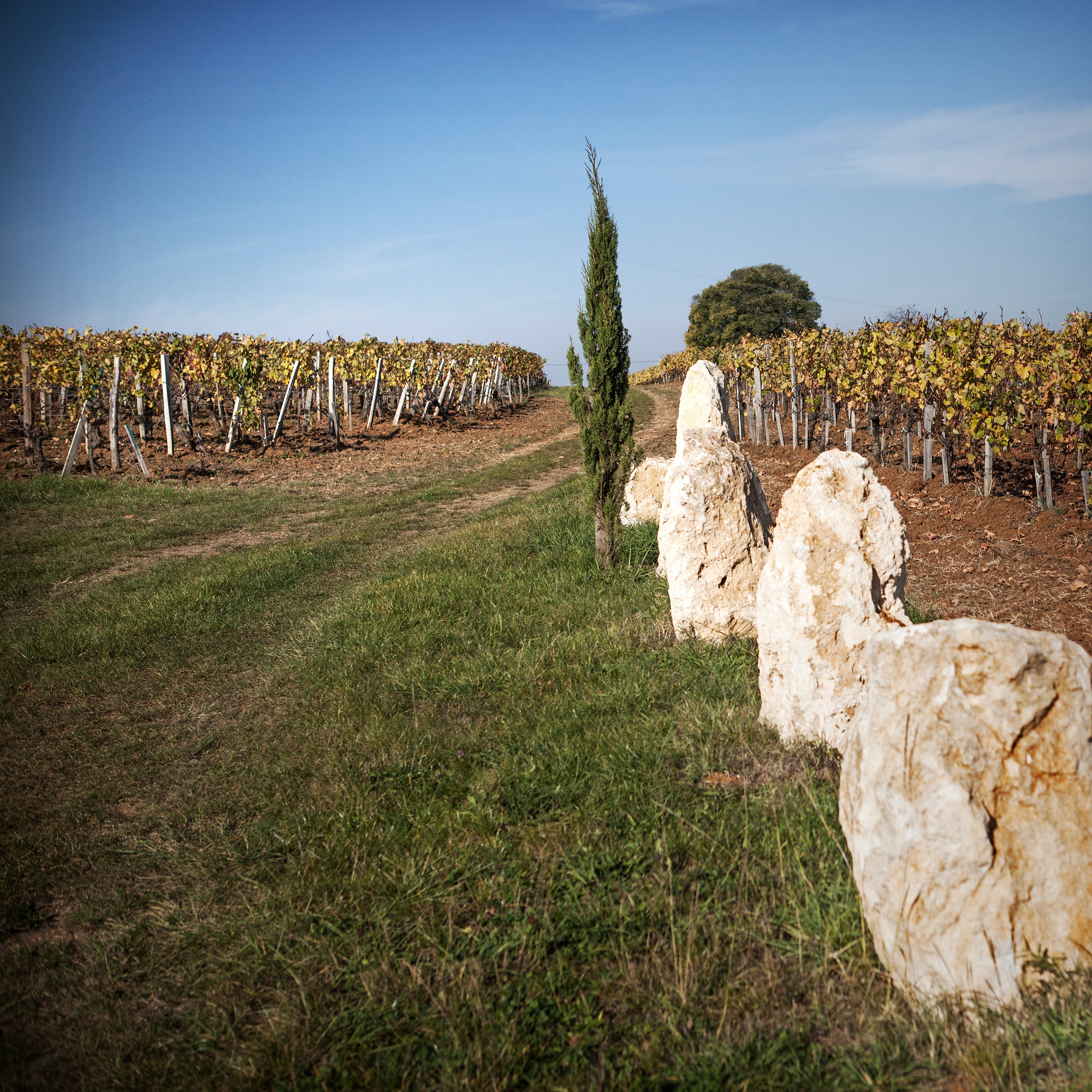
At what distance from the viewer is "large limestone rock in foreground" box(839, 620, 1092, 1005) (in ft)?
7.56

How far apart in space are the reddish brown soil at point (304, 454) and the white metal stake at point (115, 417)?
29cm

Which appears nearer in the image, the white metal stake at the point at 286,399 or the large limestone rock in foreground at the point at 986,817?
the large limestone rock in foreground at the point at 986,817

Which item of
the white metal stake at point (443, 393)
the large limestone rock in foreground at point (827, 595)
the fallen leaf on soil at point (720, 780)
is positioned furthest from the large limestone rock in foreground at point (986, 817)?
the white metal stake at point (443, 393)

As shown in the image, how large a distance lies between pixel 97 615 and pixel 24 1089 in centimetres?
575

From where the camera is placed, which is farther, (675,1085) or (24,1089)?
(24,1089)

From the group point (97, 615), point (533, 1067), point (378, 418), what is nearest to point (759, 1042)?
point (533, 1067)

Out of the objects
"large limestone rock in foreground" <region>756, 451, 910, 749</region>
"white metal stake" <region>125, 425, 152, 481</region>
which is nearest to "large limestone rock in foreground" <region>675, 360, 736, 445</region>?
"large limestone rock in foreground" <region>756, 451, 910, 749</region>

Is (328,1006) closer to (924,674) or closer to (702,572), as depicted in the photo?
(924,674)

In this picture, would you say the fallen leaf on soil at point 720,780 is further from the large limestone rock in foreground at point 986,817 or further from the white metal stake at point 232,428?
the white metal stake at point 232,428

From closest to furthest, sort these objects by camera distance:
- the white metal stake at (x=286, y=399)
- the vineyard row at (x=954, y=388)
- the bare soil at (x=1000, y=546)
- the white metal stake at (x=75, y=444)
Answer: the bare soil at (x=1000, y=546)
the vineyard row at (x=954, y=388)
the white metal stake at (x=75, y=444)
the white metal stake at (x=286, y=399)

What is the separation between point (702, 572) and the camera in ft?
18.4

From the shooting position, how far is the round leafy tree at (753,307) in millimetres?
61781

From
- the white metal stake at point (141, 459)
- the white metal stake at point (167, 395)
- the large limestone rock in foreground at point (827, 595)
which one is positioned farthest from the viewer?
the white metal stake at point (167, 395)

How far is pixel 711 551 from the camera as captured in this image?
5.61m
